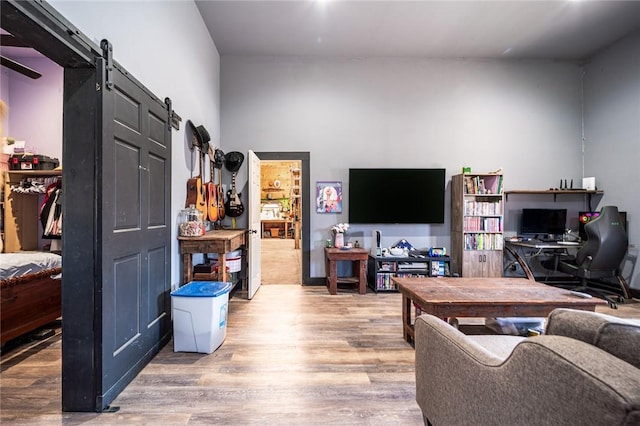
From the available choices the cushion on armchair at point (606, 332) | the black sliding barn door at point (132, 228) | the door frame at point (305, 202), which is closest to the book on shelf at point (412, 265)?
the door frame at point (305, 202)

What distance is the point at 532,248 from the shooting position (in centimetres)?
455

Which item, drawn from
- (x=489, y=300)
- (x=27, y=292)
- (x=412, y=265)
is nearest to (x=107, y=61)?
(x=27, y=292)

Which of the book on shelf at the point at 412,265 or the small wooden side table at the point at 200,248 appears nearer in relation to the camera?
the small wooden side table at the point at 200,248

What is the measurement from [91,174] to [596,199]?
6482mm

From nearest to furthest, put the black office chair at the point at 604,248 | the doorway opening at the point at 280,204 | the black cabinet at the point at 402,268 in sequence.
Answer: the black office chair at the point at 604,248 → the black cabinet at the point at 402,268 → the doorway opening at the point at 280,204

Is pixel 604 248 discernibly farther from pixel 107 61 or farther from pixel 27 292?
pixel 27 292

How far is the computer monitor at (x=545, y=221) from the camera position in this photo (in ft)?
15.5

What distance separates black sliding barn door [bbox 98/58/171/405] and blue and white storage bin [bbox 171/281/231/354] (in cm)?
18

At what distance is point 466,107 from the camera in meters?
4.92

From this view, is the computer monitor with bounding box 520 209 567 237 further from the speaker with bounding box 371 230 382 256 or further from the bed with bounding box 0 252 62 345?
the bed with bounding box 0 252 62 345

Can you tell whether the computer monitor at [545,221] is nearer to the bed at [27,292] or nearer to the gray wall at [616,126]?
the gray wall at [616,126]

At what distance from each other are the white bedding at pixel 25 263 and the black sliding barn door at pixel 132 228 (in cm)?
118

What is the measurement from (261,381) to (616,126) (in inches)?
230

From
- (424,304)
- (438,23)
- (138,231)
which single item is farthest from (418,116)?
(138,231)
